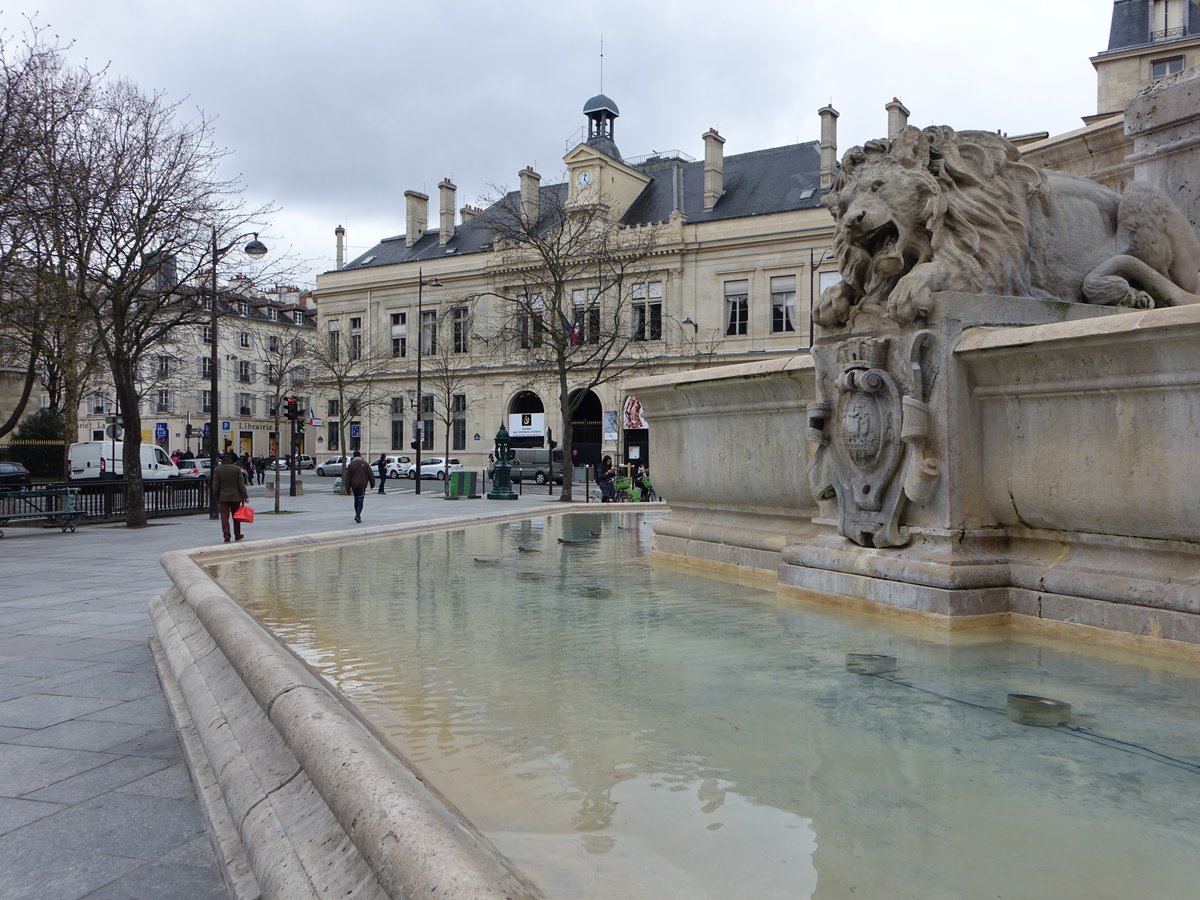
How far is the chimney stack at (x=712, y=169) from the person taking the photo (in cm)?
5097

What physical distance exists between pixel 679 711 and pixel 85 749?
253 cm

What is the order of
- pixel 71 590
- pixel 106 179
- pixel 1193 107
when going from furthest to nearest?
1. pixel 106 179
2. pixel 71 590
3. pixel 1193 107

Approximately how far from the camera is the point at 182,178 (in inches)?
785

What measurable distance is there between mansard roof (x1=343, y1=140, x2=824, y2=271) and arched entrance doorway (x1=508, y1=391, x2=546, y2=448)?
30.6 feet

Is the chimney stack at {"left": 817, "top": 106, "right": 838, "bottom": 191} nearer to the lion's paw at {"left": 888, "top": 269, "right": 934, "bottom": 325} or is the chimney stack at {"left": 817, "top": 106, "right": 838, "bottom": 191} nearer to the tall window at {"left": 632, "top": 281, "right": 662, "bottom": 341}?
the tall window at {"left": 632, "top": 281, "right": 662, "bottom": 341}

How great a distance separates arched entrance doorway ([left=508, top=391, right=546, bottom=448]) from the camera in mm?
53844

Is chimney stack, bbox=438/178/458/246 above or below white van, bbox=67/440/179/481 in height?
above

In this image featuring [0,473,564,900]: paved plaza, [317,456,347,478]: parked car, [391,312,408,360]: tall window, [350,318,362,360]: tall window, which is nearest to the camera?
[0,473,564,900]: paved plaza

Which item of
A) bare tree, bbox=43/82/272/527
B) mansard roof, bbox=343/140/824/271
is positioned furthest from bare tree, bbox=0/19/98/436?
mansard roof, bbox=343/140/824/271

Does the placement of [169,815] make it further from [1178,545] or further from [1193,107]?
[1193,107]

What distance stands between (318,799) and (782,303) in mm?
47108

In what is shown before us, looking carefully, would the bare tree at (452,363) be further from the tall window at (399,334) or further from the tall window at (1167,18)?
the tall window at (1167,18)

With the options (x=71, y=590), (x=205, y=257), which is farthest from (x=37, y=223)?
(x=71, y=590)

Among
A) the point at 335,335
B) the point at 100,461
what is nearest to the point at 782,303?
the point at 335,335
